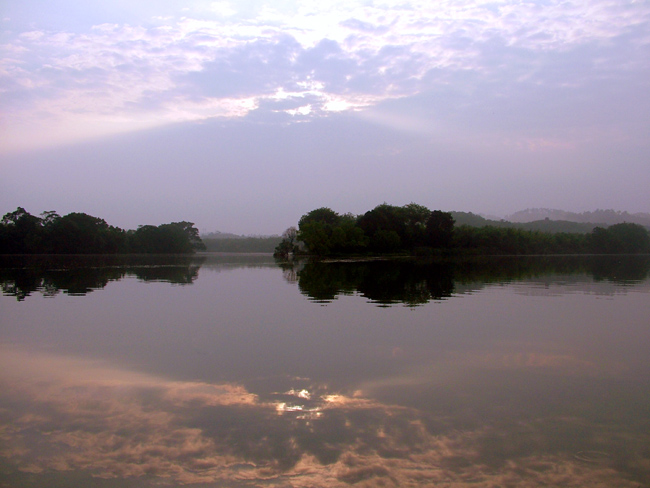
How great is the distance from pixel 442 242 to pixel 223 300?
241 ft

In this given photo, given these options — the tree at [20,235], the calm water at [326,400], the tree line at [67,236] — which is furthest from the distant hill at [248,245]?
the calm water at [326,400]

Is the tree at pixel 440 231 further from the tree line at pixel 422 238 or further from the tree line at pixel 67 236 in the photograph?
the tree line at pixel 67 236

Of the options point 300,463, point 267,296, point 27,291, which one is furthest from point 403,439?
point 27,291

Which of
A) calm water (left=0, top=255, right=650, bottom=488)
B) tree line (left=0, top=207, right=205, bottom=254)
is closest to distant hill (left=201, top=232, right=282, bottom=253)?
tree line (left=0, top=207, right=205, bottom=254)

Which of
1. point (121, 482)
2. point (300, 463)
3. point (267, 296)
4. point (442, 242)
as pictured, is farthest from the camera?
point (442, 242)

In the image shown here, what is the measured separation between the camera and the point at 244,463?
188 inches

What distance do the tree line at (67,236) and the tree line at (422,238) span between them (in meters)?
35.4

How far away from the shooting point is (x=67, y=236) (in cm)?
8644

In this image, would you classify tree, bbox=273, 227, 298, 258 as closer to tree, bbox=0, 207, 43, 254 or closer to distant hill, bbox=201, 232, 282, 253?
tree, bbox=0, 207, 43, 254

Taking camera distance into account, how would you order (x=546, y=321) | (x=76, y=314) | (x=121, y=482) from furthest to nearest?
(x=76, y=314) < (x=546, y=321) < (x=121, y=482)

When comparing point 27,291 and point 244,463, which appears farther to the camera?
point 27,291

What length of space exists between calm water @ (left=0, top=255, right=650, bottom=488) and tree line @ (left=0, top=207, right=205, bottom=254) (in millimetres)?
82333

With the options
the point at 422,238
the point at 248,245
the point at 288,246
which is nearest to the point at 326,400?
the point at 288,246

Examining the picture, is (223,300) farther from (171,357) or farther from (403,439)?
(403,439)
